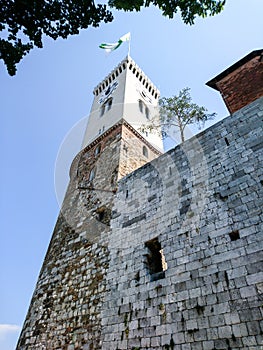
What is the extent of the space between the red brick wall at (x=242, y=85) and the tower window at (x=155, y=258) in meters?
4.87

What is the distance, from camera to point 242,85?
26.2 feet

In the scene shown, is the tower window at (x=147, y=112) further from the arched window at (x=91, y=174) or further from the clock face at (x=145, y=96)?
the arched window at (x=91, y=174)

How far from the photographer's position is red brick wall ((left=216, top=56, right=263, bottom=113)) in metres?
7.53

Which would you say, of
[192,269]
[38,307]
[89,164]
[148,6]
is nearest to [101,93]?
[89,164]

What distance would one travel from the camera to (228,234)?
4938 millimetres

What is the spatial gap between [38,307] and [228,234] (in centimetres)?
655

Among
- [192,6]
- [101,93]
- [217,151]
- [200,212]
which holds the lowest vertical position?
[200,212]

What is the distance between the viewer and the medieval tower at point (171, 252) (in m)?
4.36

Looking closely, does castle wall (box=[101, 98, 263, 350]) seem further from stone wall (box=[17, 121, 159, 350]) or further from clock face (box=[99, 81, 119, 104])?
clock face (box=[99, 81, 119, 104])

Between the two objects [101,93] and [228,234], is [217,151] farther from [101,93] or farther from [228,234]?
[101,93]

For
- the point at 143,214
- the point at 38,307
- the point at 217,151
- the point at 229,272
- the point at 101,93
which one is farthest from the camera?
the point at 101,93

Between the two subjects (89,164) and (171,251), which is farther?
(89,164)

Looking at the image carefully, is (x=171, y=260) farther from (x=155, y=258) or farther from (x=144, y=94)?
(x=144, y=94)

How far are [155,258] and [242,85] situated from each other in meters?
6.26
